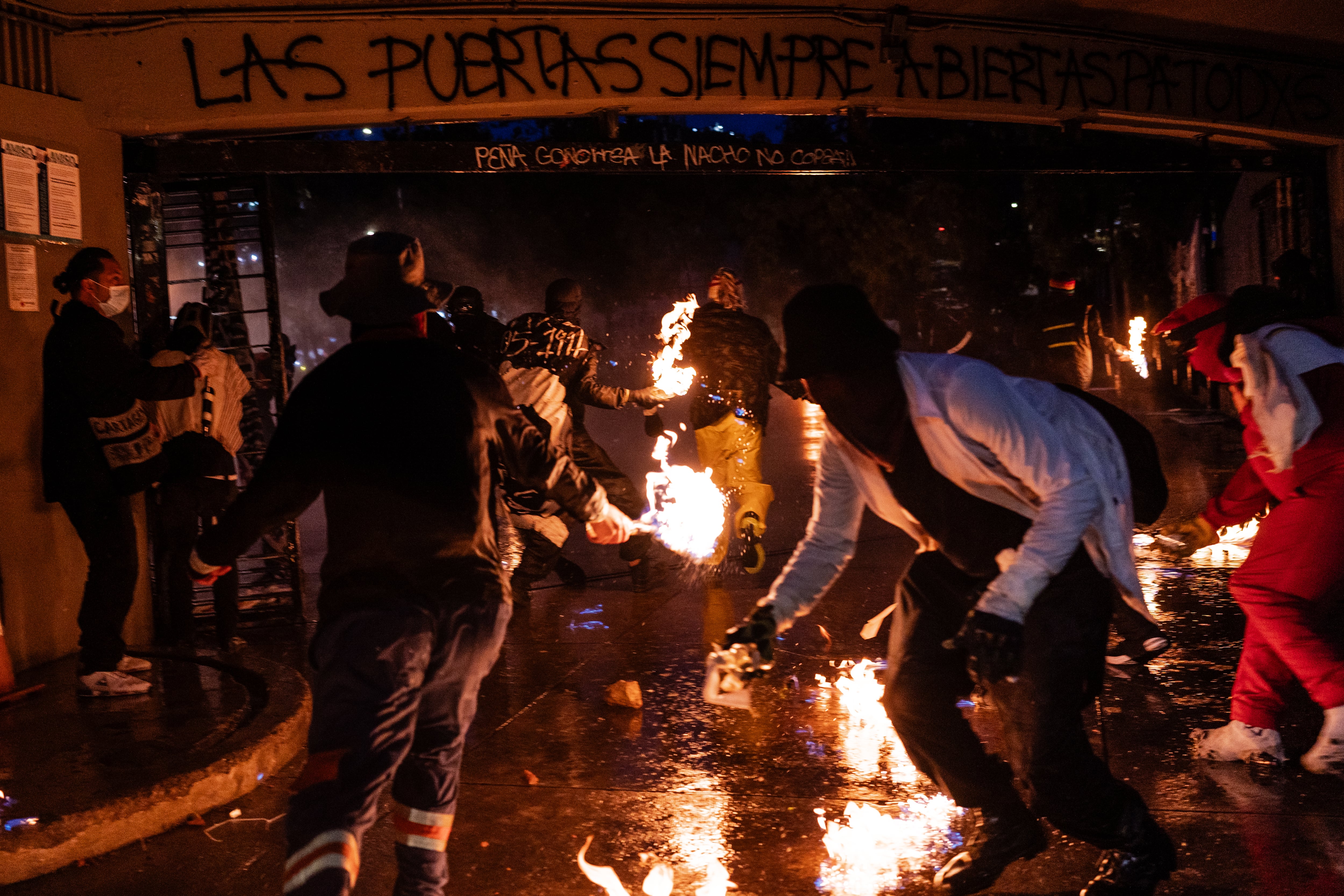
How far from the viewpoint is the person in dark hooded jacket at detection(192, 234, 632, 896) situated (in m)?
2.80

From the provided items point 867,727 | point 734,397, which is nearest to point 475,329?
point 734,397

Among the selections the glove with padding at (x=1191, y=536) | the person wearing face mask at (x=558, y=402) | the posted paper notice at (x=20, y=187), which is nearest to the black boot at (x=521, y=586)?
the person wearing face mask at (x=558, y=402)

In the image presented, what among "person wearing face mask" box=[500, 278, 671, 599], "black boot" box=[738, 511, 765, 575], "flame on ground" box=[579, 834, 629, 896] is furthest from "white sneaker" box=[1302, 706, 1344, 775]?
"black boot" box=[738, 511, 765, 575]

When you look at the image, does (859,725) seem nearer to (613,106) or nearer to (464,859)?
(464,859)

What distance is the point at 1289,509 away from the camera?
430 cm

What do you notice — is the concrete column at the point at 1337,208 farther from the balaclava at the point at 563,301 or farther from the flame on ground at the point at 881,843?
the flame on ground at the point at 881,843

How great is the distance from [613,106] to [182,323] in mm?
3036

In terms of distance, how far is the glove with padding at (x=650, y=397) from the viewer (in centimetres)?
789

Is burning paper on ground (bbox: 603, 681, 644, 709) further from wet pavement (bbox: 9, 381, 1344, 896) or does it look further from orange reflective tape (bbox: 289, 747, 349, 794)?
orange reflective tape (bbox: 289, 747, 349, 794)

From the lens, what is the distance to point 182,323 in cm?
676

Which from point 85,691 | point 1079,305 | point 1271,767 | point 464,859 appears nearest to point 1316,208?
point 1079,305

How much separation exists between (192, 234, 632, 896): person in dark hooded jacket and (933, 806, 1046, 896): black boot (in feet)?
4.94

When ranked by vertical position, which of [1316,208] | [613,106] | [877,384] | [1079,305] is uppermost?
[613,106]

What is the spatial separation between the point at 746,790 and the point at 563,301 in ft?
13.1
